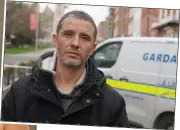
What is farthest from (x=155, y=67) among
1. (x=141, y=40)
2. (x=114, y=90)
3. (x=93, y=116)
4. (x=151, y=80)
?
(x=93, y=116)

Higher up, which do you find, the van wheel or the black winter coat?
the black winter coat

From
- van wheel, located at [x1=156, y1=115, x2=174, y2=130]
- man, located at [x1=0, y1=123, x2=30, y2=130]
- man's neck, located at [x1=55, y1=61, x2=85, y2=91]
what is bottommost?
man, located at [x1=0, y1=123, x2=30, y2=130]

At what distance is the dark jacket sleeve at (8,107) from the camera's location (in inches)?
77.2

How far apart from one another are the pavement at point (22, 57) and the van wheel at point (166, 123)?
950 millimetres

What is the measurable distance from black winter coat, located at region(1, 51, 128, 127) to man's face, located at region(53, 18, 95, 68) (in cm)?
9

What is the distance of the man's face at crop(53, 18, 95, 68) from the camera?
1917mm

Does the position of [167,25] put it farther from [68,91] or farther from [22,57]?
[22,57]

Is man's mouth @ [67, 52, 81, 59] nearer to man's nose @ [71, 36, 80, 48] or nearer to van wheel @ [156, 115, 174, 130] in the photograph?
man's nose @ [71, 36, 80, 48]

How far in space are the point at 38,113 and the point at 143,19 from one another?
1026 millimetres

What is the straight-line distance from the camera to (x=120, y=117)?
77.7 inches

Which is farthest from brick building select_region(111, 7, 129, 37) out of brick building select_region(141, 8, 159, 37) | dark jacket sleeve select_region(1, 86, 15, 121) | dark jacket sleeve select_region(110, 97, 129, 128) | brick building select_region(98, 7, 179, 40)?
dark jacket sleeve select_region(1, 86, 15, 121)

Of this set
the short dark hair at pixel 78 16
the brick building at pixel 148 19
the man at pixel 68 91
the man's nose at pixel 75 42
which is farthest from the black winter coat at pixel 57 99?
the brick building at pixel 148 19

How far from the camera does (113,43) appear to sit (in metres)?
1.98

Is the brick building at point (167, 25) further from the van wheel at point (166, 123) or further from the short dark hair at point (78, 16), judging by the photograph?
the van wheel at point (166, 123)
